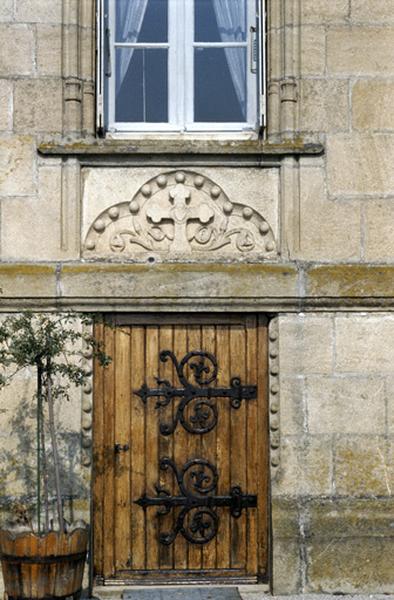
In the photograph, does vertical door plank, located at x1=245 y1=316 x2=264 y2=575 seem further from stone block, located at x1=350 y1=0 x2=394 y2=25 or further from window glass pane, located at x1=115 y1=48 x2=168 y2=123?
stone block, located at x1=350 y1=0 x2=394 y2=25

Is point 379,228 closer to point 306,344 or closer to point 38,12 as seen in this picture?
point 306,344

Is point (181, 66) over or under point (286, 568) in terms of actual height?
over

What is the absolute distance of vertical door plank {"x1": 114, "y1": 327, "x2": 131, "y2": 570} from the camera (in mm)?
7414

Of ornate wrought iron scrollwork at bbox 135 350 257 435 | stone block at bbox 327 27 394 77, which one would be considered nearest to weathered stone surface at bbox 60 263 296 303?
ornate wrought iron scrollwork at bbox 135 350 257 435

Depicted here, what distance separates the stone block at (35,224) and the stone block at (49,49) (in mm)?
660

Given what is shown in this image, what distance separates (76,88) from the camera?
24.2 feet

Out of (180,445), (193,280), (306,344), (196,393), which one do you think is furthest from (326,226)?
(180,445)

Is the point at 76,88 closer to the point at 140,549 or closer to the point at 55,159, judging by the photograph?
the point at 55,159

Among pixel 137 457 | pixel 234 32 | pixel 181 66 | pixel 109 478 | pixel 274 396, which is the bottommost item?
pixel 109 478

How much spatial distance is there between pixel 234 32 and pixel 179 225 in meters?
1.44

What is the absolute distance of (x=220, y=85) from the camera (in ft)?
25.4

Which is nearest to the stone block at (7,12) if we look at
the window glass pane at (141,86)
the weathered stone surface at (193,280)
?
the window glass pane at (141,86)

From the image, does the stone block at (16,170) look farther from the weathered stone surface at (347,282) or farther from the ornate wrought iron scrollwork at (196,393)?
the weathered stone surface at (347,282)

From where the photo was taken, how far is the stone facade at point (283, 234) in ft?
23.8
